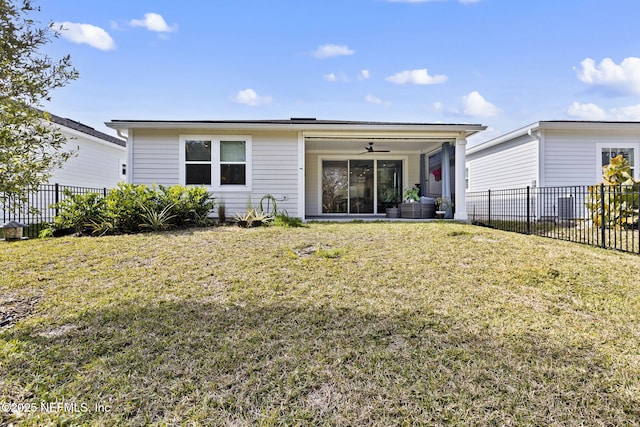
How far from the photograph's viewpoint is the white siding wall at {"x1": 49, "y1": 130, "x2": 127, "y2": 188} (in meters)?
12.6

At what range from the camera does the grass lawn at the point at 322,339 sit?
78.5 inches

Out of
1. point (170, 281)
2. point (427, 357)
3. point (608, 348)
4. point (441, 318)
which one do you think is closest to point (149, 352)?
point (170, 281)

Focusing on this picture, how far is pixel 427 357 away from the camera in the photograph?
2.50 m

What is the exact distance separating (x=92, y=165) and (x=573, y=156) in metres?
17.7

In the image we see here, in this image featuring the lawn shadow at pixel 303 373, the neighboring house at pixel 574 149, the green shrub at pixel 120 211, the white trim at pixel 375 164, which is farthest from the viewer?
the white trim at pixel 375 164

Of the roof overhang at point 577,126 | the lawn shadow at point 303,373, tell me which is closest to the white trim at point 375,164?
the roof overhang at point 577,126

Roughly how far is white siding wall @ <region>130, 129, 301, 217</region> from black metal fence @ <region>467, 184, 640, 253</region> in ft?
18.4

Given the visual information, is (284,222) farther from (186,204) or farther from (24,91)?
(24,91)

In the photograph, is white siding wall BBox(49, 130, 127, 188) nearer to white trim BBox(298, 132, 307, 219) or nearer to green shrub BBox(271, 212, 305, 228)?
white trim BBox(298, 132, 307, 219)

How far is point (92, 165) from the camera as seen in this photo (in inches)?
543

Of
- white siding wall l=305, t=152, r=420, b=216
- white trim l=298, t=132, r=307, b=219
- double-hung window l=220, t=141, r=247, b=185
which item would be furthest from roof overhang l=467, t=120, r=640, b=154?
double-hung window l=220, t=141, r=247, b=185

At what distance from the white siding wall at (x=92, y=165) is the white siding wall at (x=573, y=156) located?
15775 mm

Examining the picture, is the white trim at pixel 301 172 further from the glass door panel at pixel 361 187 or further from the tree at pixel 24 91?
the tree at pixel 24 91

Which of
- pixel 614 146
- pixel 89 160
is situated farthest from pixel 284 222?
pixel 614 146
